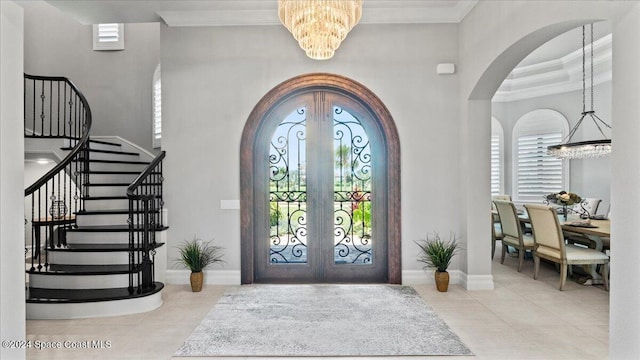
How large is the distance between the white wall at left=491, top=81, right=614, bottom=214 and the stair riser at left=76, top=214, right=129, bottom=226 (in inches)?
281

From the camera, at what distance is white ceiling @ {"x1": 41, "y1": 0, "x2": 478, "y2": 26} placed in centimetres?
427

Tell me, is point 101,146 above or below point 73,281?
above

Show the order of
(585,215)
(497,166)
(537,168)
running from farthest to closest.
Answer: (497,166) → (537,168) → (585,215)

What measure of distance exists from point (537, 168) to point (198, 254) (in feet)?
21.5

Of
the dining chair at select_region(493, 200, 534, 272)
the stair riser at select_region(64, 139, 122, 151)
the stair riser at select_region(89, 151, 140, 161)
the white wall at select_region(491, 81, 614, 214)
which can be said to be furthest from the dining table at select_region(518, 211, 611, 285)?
the stair riser at select_region(64, 139, 122, 151)

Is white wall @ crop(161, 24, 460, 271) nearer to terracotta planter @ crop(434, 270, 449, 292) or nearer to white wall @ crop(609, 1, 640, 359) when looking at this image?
terracotta planter @ crop(434, 270, 449, 292)

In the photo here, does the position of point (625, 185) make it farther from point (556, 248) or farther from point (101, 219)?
point (101, 219)

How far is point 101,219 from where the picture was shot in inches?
184

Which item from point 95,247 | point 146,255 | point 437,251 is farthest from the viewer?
point 437,251

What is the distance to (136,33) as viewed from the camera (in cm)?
678

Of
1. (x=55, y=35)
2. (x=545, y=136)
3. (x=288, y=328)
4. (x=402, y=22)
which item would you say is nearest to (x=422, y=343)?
(x=288, y=328)

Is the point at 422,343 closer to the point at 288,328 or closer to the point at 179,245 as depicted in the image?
the point at 288,328

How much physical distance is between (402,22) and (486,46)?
116 centimetres

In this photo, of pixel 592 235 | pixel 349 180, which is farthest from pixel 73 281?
pixel 592 235
